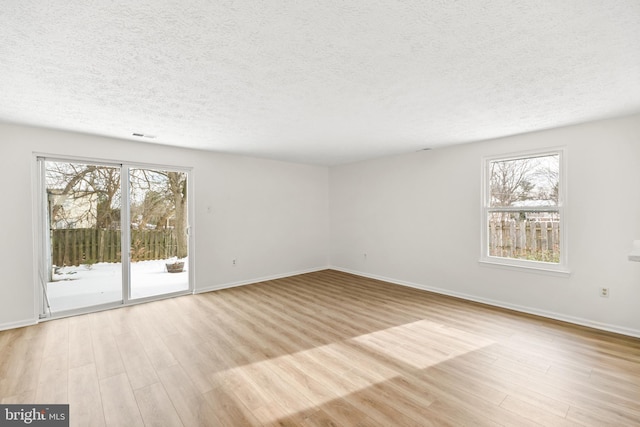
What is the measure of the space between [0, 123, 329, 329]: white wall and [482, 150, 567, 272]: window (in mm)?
3553

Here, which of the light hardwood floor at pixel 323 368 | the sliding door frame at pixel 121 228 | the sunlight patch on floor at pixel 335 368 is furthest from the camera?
the sliding door frame at pixel 121 228

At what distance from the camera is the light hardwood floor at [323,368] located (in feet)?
6.25

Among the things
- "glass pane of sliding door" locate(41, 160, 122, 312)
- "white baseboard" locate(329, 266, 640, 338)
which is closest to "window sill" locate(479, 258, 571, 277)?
"white baseboard" locate(329, 266, 640, 338)

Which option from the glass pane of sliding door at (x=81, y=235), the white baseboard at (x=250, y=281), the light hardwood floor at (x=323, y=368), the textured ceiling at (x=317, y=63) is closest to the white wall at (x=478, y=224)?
the light hardwood floor at (x=323, y=368)

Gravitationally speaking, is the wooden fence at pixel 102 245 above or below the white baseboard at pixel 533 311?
above

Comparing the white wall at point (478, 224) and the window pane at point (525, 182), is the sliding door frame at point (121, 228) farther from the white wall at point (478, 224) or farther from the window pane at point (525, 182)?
the window pane at point (525, 182)

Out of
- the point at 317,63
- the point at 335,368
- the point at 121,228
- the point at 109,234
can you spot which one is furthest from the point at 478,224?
the point at 109,234

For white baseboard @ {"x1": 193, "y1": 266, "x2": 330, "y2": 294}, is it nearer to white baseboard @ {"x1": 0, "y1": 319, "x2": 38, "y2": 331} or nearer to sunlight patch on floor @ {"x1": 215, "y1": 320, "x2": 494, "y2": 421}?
white baseboard @ {"x1": 0, "y1": 319, "x2": 38, "y2": 331}

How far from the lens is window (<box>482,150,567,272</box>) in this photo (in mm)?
3619

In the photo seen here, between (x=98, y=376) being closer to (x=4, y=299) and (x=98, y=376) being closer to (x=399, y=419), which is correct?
(x=4, y=299)

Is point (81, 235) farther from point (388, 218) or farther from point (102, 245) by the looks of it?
point (388, 218)

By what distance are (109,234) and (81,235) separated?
12.2 inches

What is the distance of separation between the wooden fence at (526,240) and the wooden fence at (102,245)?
5.12 meters

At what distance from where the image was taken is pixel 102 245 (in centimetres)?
401
